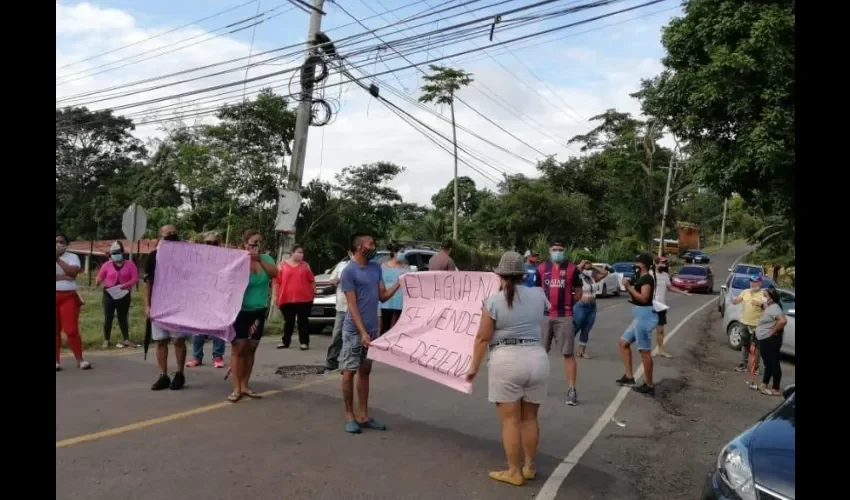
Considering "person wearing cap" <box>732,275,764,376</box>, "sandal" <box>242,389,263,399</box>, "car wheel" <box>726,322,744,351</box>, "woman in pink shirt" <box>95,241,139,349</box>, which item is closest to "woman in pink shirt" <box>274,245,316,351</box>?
"woman in pink shirt" <box>95,241,139,349</box>

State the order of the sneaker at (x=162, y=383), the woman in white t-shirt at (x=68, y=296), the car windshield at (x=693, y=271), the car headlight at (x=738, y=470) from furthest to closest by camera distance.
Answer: the car windshield at (x=693, y=271) → the woman in white t-shirt at (x=68, y=296) → the sneaker at (x=162, y=383) → the car headlight at (x=738, y=470)

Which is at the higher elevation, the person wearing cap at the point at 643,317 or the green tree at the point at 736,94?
the green tree at the point at 736,94

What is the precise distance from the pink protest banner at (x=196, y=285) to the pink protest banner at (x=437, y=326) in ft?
6.58

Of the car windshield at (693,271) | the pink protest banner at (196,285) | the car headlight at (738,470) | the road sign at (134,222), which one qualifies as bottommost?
the car windshield at (693,271)

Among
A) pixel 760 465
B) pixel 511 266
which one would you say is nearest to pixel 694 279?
pixel 511 266

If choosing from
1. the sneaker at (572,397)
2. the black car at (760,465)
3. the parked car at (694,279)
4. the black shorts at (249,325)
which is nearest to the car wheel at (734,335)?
the sneaker at (572,397)

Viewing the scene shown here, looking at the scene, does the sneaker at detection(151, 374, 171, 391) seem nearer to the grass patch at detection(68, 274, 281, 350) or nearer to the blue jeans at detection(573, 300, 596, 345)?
the grass patch at detection(68, 274, 281, 350)

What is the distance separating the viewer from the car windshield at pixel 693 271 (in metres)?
35.3

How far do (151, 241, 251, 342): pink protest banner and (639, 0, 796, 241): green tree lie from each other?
9915 mm

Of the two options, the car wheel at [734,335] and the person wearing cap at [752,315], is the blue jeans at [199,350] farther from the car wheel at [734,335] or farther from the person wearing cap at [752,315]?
the car wheel at [734,335]

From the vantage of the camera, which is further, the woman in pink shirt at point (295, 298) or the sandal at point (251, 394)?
the woman in pink shirt at point (295, 298)

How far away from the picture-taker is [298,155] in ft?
53.8

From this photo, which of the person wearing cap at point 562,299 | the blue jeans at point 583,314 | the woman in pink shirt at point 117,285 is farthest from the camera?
the blue jeans at point 583,314
